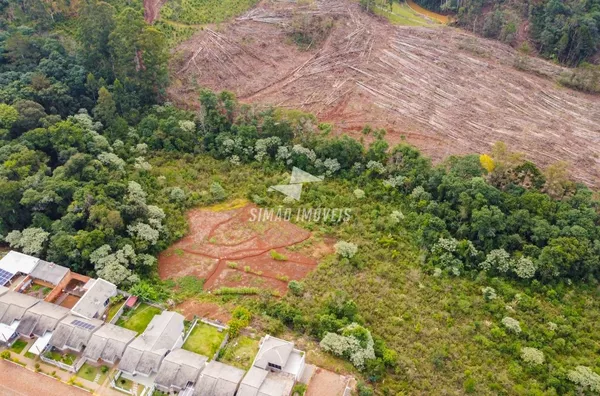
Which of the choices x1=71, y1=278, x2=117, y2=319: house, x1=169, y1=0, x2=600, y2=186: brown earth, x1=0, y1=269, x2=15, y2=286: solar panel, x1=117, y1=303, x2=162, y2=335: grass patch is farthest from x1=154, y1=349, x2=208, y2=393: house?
x1=169, y1=0, x2=600, y2=186: brown earth

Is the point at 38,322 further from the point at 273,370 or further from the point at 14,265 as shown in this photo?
the point at 273,370

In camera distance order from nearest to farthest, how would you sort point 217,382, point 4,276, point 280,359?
point 217,382 → point 280,359 → point 4,276

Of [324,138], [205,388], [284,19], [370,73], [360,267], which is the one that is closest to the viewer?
[205,388]

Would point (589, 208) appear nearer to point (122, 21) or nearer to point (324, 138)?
point (324, 138)

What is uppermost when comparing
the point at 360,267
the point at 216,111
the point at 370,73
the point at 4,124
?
the point at 370,73

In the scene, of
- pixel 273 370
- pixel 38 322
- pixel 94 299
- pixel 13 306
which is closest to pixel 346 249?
pixel 273 370

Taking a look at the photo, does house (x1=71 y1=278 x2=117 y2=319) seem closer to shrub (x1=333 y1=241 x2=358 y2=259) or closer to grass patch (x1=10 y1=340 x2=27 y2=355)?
grass patch (x1=10 y1=340 x2=27 y2=355)

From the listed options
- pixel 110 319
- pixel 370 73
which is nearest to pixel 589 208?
pixel 370 73
